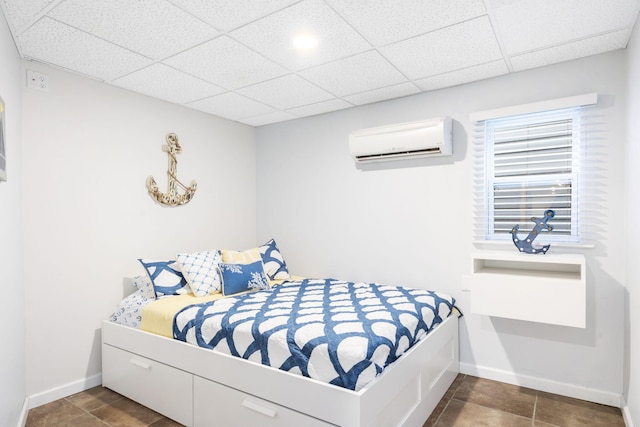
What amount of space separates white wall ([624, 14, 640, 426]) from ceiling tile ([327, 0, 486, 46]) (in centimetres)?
101

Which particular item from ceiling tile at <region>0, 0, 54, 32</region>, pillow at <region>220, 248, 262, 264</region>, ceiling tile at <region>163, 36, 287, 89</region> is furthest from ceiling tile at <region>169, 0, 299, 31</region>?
pillow at <region>220, 248, 262, 264</region>

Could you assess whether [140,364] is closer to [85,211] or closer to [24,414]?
[24,414]

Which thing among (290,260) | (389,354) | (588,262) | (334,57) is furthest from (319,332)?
(290,260)

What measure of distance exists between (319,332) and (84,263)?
1987 millimetres

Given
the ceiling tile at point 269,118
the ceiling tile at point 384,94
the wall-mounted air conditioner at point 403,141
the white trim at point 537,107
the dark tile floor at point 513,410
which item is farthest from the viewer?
the ceiling tile at point 269,118

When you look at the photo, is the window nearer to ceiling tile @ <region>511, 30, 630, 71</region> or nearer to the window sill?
the window sill

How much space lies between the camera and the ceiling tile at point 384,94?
10.3ft

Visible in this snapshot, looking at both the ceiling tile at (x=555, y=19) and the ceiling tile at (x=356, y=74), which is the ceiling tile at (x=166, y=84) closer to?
the ceiling tile at (x=356, y=74)

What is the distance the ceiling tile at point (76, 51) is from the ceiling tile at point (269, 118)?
1.46 meters

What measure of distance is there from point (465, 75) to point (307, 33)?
1.35 meters

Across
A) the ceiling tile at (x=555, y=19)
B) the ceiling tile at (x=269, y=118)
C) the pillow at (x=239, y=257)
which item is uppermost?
the ceiling tile at (x=555, y=19)

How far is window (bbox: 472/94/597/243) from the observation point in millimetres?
2660

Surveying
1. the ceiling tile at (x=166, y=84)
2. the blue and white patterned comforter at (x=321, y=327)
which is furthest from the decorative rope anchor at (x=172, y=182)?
the blue and white patterned comforter at (x=321, y=327)

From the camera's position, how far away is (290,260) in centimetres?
415
